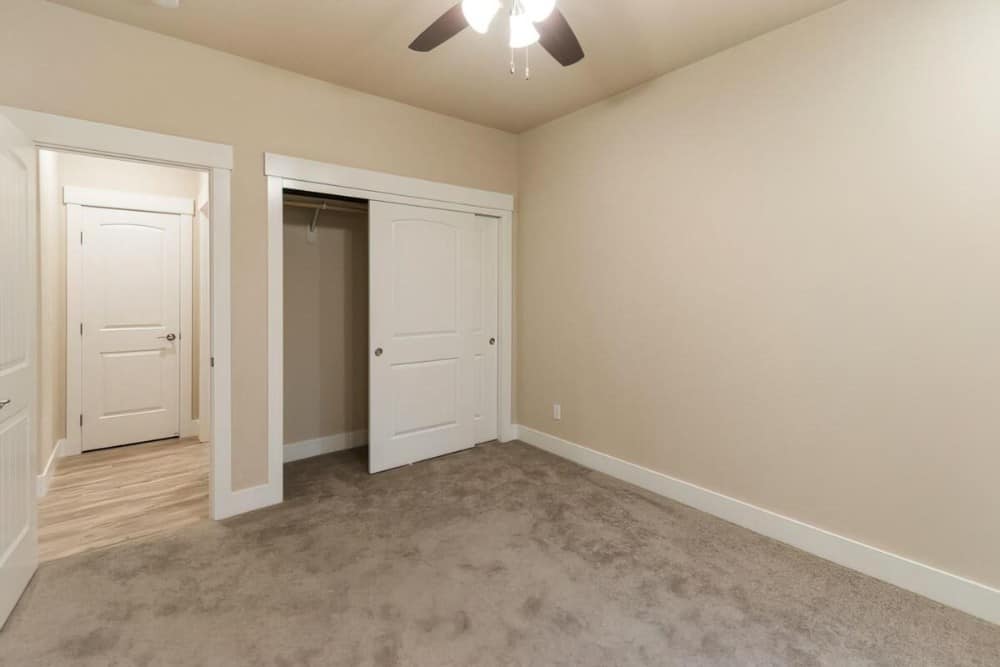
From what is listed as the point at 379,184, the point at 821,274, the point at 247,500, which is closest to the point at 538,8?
the point at 821,274

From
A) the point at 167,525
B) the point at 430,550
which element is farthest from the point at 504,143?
the point at 167,525

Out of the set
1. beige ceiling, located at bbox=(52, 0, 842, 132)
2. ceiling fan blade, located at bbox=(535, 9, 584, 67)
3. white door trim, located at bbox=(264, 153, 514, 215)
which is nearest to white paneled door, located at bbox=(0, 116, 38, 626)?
beige ceiling, located at bbox=(52, 0, 842, 132)

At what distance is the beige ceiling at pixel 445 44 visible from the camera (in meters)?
2.34

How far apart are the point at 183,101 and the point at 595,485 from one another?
3.44m

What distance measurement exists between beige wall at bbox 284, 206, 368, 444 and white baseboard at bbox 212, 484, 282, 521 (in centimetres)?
89

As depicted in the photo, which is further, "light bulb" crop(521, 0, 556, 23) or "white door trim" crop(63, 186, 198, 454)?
"white door trim" crop(63, 186, 198, 454)

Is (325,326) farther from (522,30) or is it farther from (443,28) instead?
(522,30)

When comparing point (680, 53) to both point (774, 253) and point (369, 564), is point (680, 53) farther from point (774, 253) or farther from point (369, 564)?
point (369, 564)

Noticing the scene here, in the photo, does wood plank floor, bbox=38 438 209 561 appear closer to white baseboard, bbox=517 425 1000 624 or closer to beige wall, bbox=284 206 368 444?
beige wall, bbox=284 206 368 444

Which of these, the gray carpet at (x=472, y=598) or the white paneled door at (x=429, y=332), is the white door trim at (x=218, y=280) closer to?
the gray carpet at (x=472, y=598)

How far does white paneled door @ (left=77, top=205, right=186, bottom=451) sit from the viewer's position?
156 inches

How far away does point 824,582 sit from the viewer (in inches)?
86.9

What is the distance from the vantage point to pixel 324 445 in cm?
400

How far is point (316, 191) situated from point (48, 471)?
2.72 meters
